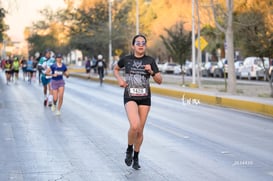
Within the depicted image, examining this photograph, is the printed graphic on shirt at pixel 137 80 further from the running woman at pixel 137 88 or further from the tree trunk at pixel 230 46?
the tree trunk at pixel 230 46

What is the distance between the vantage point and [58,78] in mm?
18125

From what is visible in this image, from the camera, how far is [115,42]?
57406 millimetres

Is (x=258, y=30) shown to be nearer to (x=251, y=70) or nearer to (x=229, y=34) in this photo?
(x=229, y=34)

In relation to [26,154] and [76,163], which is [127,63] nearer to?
[76,163]

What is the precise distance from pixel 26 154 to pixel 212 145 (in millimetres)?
3448

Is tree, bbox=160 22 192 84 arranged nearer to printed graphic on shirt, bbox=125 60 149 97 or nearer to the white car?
the white car

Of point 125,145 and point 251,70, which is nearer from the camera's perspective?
point 125,145

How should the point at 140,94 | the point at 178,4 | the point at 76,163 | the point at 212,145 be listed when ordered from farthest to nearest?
the point at 178,4 < the point at 212,145 < the point at 76,163 < the point at 140,94

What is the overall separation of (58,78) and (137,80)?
919cm

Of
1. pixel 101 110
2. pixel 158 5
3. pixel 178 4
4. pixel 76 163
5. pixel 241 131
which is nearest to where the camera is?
pixel 76 163

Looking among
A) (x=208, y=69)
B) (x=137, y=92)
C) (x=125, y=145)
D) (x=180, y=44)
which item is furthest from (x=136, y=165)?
(x=208, y=69)

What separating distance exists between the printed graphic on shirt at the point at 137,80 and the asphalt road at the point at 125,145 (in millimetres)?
1118

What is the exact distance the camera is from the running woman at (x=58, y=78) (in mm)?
17781

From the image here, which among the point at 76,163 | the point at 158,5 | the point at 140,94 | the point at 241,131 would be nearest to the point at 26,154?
the point at 76,163
